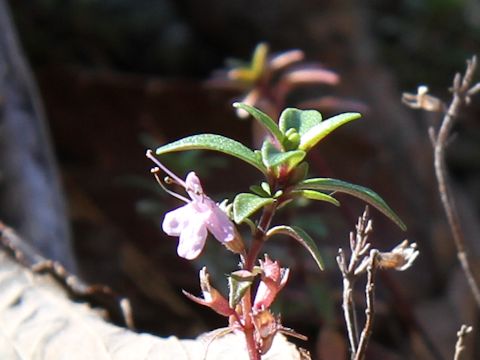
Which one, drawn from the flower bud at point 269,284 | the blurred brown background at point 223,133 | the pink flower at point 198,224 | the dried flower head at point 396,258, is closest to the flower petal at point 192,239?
the pink flower at point 198,224

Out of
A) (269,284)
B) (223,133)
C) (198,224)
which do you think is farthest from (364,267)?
(223,133)

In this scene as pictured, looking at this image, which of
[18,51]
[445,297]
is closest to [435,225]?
[445,297]

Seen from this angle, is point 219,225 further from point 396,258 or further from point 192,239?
point 396,258

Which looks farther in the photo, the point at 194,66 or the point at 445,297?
the point at 194,66

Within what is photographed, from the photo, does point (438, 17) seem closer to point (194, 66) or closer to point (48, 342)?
point (194, 66)

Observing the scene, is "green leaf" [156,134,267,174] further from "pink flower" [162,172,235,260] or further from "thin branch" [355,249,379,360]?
"thin branch" [355,249,379,360]

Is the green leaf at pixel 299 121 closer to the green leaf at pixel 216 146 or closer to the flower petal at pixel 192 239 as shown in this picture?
the green leaf at pixel 216 146
